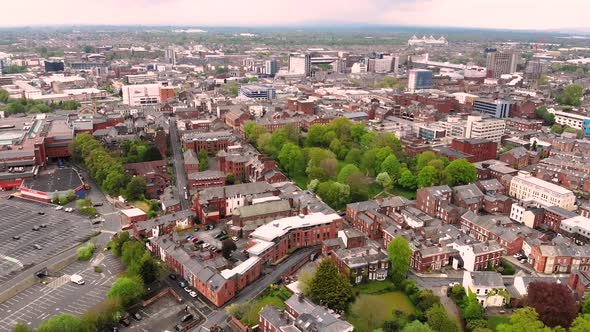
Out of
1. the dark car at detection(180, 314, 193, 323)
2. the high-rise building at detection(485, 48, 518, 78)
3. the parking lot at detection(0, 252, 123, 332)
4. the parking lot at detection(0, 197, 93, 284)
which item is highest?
the high-rise building at detection(485, 48, 518, 78)

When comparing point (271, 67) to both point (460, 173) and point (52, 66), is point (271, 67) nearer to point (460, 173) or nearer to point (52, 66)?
point (52, 66)

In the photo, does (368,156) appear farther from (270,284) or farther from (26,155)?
(26,155)

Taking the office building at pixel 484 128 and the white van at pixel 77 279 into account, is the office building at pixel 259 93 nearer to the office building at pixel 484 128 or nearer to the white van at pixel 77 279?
the office building at pixel 484 128

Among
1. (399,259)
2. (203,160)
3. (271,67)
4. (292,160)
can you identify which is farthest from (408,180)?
(271,67)

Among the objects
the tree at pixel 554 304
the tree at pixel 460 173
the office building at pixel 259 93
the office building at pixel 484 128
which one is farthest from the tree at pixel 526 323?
the office building at pixel 259 93

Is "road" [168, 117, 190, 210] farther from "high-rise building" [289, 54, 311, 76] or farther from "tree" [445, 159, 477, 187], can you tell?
"high-rise building" [289, 54, 311, 76]

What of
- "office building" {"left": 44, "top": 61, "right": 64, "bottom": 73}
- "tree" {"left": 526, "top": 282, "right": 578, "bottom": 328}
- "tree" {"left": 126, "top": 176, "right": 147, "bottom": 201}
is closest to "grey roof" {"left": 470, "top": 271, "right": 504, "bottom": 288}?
"tree" {"left": 526, "top": 282, "right": 578, "bottom": 328}
